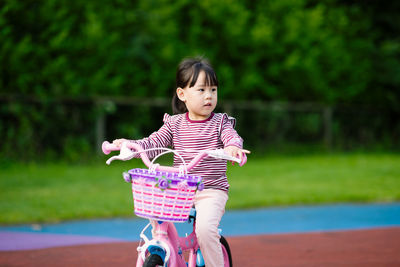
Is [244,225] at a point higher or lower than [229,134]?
lower

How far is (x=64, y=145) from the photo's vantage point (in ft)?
40.5

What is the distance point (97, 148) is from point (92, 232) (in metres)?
6.06

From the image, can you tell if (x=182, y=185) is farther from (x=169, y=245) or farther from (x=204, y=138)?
(x=204, y=138)

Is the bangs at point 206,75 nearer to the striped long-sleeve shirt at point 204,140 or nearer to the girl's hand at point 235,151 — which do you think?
the striped long-sleeve shirt at point 204,140

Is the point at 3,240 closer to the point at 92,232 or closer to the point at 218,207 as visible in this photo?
the point at 92,232

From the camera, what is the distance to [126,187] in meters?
9.80

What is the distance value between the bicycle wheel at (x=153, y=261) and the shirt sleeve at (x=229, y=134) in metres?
0.76

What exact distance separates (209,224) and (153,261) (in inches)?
16.0

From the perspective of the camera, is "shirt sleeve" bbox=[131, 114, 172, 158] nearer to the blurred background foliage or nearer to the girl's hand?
the girl's hand

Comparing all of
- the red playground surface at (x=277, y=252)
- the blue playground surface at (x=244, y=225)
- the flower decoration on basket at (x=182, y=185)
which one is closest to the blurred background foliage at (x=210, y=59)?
the blue playground surface at (x=244, y=225)

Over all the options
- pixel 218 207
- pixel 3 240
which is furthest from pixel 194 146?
pixel 3 240

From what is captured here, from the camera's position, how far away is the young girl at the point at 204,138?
3320 mm

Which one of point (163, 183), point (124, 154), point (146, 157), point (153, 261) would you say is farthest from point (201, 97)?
point (153, 261)

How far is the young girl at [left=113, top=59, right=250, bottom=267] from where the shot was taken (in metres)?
3.32
